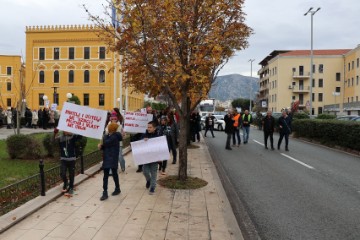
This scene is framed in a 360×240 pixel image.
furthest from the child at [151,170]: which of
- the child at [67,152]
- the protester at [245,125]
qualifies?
the protester at [245,125]

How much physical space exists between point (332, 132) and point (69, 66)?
177 ft

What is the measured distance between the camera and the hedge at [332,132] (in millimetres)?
16219

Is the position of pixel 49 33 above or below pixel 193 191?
above

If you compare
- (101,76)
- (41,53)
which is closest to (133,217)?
(101,76)

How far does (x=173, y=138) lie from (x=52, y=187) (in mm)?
4910

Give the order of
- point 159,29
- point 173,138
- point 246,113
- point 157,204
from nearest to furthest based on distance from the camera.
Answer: point 157,204 < point 159,29 < point 173,138 < point 246,113

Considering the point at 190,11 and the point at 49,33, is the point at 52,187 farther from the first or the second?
the point at 49,33

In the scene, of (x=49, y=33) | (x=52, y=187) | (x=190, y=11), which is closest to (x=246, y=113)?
(x=190, y=11)

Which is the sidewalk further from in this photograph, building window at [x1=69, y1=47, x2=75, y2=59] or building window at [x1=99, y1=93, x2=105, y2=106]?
building window at [x1=69, y1=47, x2=75, y2=59]

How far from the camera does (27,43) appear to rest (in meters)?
64.0

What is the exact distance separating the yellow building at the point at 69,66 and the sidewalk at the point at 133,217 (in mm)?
56143

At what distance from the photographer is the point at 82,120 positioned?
7758 mm

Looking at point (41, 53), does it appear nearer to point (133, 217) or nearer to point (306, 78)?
point (306, 78)

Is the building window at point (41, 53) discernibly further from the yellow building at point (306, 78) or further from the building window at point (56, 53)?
the yellow building at point (306, 78)
